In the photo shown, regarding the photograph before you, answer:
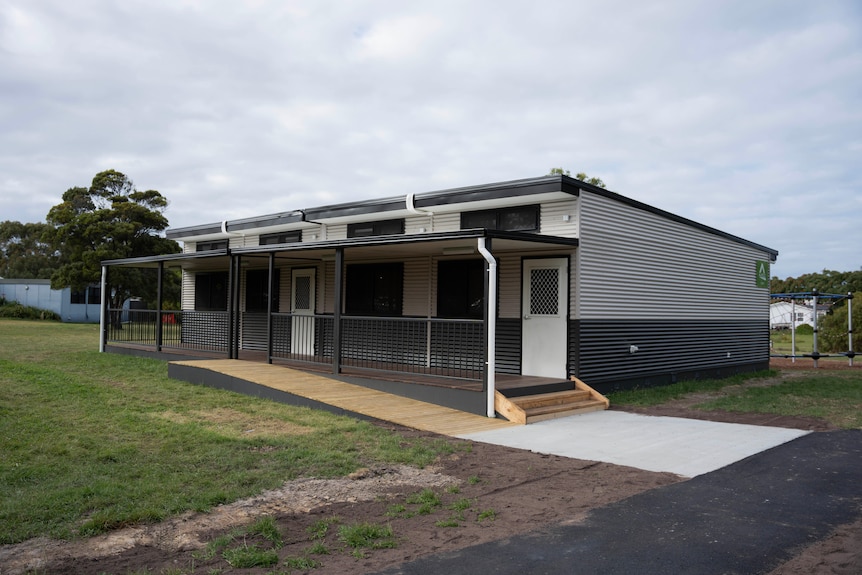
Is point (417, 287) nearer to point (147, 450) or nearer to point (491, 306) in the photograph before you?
point (491, 306)

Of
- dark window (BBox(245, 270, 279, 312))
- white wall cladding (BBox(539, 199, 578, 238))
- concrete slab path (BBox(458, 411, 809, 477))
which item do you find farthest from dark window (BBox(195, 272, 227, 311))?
concrete slab path (BBox(458, 411, 809, 477))

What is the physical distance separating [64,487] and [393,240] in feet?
20.6

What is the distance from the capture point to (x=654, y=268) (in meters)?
13.7

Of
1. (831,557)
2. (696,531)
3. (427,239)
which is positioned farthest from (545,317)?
(831,557)

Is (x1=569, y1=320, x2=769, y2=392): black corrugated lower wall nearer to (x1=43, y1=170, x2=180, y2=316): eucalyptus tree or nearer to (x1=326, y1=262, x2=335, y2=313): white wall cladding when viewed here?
(x1=326, y1=262, x2=335, y2=313): white wall cladding

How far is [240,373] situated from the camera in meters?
12.1

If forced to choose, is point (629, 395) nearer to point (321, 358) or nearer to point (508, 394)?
point (508, 394)

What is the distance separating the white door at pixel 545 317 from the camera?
11719 millimetres

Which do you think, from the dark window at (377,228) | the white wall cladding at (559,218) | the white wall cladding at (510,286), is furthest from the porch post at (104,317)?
the white wall cladding at (559,218)

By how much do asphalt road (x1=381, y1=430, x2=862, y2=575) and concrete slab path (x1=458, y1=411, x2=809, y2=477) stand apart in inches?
23.3

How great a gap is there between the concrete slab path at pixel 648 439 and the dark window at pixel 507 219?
11.6 feet

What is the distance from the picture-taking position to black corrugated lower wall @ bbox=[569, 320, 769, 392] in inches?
468

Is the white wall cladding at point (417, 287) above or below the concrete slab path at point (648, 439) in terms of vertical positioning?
above

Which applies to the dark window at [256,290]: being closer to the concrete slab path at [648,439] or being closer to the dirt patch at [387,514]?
the concrete slab path at [648,439]
